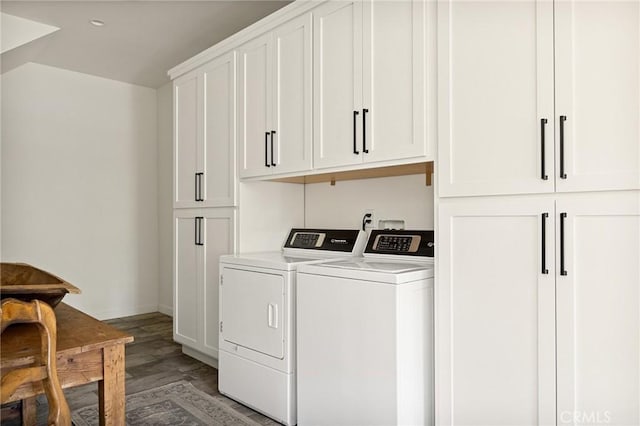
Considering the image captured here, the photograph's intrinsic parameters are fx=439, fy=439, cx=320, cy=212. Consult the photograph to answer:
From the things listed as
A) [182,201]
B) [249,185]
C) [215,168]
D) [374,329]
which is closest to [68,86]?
[182,201]

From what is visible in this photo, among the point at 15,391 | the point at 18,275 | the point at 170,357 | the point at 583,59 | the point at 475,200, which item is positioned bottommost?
the point at 170,357

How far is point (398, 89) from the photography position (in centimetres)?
207

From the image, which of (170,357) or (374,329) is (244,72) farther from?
(170,357)

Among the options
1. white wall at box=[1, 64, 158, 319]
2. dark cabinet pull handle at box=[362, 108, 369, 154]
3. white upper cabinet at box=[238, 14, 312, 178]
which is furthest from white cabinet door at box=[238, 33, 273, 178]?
white wall at box=[1, 64, 158, 319]

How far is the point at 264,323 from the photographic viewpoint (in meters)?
2.46

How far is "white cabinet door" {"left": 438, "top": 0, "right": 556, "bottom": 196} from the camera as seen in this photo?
1.64 meters

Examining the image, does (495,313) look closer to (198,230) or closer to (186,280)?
(198,230)

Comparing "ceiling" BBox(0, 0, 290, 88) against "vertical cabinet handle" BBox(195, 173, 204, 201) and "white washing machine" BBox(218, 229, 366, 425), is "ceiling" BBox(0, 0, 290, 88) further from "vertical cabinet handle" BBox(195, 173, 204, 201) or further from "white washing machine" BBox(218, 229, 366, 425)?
"white washing machine" BBox(218, 229, 366, 425)

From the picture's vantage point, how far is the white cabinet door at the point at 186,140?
341 centimetres

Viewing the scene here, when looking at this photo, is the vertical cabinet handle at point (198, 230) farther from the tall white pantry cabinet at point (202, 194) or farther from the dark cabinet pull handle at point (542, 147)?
the dark cabinet pull handle at point (542, 147)

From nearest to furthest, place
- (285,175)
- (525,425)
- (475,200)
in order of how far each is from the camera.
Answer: (525,425) → (475,200) → (285,175)

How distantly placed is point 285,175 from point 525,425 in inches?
69.6

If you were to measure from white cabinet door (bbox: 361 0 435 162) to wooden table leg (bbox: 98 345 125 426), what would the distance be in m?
1.39

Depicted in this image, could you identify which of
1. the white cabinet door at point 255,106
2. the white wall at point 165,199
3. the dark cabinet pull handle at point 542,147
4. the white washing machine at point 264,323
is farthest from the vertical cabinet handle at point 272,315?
the white wall at point 165,199
